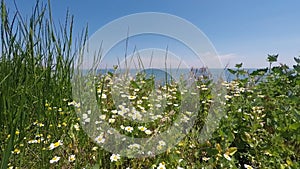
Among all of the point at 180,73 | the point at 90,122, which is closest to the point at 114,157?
the point at 90,122

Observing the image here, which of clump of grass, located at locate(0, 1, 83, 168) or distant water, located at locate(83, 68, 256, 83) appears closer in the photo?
clump of grass, located at locate(0, 1, 83, 168)

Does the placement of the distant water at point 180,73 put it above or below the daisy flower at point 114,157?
above

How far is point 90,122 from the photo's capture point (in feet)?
4.75

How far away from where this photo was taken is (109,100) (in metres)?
1.90

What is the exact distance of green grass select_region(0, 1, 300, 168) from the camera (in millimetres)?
1198

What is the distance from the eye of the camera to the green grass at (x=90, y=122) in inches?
47.2

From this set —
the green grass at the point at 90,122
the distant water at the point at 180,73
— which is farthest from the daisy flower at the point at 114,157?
the distant water at the point at 180,73

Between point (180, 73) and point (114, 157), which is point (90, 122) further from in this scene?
point (180, 73)

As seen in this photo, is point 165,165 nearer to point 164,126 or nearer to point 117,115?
point 164,126

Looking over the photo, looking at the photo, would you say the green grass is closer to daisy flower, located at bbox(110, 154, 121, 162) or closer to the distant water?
daisy flower, located at bbox(110, 154, 121, 162)

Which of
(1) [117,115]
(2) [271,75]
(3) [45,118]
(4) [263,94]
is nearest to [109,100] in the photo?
(1) [117,115]

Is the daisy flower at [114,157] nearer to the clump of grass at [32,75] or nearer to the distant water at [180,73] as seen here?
the clump of grass at [32,75]

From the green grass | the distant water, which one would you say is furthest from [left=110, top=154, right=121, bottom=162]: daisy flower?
the distant water

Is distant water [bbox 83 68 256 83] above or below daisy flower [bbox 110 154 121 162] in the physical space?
above
